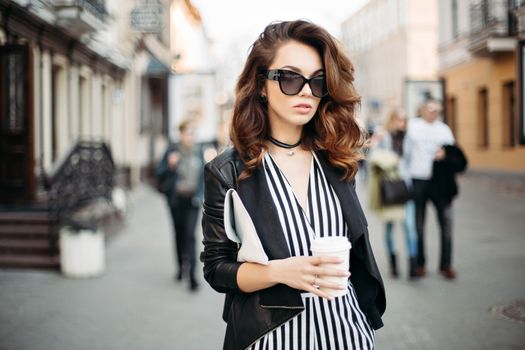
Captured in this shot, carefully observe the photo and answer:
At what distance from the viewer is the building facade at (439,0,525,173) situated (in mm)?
21953

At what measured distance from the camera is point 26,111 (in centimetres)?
1089

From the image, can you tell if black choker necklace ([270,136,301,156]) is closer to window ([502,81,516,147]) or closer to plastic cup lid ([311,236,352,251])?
plastic cup lid ([311,236,352,251])

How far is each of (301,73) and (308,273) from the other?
71 cm

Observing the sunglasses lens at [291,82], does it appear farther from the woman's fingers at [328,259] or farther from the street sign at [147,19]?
the street sign at [147,19]

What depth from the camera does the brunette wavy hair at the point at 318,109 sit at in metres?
2.24

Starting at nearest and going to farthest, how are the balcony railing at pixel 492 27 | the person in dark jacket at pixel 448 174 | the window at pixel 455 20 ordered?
the person in dark jacket at pixel 448 174, the balcony railing at pixel 492 27, the window at pixel 455 20

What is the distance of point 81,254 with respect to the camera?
27.2 ft

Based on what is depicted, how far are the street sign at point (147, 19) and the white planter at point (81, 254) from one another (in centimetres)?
1119

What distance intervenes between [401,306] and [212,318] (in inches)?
73.5

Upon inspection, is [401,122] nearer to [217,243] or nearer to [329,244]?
[217,243]

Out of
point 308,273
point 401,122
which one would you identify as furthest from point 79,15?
point 308,273

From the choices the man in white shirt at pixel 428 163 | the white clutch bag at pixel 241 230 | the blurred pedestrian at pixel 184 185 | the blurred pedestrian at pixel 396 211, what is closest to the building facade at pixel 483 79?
the blurred pedestrian at pixel 396 211

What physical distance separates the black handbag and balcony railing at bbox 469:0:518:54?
15.6m

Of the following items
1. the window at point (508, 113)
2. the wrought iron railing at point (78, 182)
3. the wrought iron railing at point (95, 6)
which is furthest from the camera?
the window at point (508, 113)
